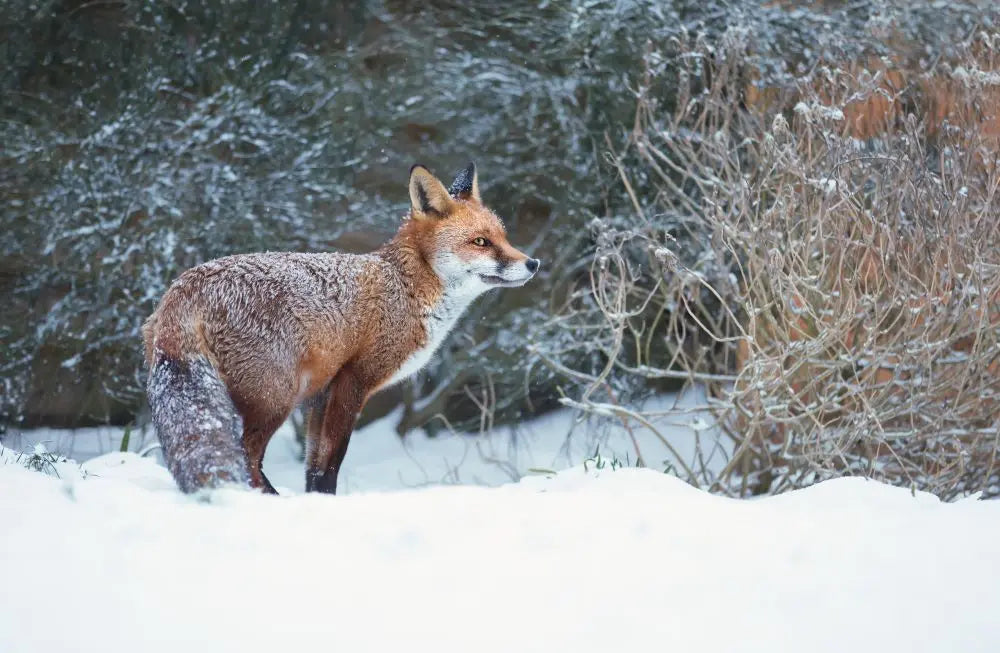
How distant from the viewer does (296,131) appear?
6.77 m

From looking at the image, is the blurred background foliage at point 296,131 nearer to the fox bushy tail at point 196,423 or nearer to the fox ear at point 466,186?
the fox ear at point 466,186

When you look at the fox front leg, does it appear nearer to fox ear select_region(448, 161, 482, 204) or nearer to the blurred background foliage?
fox ear select_region(448, 161, 482, 204)

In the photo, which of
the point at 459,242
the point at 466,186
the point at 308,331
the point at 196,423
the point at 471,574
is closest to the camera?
the point at 471,574

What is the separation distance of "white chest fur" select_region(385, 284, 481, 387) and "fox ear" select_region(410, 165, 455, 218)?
411 millimetres

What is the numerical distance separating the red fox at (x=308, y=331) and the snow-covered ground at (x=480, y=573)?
1.62 ft

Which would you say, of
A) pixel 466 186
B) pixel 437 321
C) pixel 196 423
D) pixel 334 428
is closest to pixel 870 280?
pixel 466 186

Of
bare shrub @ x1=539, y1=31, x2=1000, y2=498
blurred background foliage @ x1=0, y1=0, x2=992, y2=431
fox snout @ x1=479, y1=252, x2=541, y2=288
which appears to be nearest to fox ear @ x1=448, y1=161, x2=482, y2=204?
fox snout @ x1=479, y1=252, x2=541, y2=288

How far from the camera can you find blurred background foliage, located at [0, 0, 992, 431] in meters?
6.50

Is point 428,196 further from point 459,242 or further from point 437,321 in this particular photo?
point 437,321

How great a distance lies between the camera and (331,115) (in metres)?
6.78

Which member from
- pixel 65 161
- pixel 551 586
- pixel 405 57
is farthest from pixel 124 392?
pixel 551 586

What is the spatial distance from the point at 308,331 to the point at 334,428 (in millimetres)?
482

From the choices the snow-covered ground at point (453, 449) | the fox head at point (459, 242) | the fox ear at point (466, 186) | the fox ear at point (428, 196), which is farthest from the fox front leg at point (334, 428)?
the snow-covered ground at point (453, 449)

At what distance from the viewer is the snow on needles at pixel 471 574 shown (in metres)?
2.63
